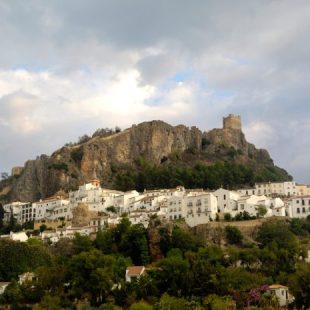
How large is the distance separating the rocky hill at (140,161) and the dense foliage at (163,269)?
35018 millimetres

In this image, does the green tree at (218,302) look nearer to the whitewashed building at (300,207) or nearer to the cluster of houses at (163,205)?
the cluster of houses at (163,205)

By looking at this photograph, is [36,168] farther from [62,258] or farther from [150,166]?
[62,258]

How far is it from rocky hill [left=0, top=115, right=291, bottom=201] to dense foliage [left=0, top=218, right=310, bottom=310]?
115 feet

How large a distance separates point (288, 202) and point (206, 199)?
13.0m

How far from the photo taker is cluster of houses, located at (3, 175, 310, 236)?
91.2m

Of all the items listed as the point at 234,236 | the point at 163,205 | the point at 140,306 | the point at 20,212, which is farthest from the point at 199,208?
the point at 20,212

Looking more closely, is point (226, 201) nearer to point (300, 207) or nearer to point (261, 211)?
point (261, 211)

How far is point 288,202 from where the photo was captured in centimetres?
9419

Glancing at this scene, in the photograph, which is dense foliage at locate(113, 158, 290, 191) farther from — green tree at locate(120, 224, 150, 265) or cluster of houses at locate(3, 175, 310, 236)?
green tree at locate(120, 224, 150, 265)

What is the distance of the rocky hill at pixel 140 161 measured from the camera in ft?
394

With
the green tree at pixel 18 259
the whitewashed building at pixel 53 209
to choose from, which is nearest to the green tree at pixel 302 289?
the green tree at pixel 18 259

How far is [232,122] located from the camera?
15400cm

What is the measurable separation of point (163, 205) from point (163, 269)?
33.4 metres

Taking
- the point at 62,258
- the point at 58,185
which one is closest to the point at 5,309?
the point at 62,258
